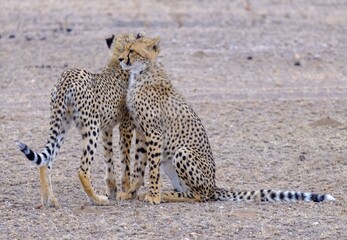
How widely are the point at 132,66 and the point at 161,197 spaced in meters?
1.05

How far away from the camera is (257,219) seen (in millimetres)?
7730

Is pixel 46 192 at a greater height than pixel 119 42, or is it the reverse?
pixel 119 42

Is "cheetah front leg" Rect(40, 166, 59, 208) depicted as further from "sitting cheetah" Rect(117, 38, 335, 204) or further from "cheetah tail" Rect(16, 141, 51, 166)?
"sitting cheetah" Rect(117, 38, 335, 204)

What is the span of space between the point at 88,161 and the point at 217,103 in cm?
520

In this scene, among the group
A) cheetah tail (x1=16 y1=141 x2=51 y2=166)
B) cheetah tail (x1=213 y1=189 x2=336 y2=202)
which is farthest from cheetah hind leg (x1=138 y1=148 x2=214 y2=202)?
cheetah tail (x1=16 y1=141 x2=51 y2=166)

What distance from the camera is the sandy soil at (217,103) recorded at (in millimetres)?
7684

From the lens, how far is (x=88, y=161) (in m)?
8.23

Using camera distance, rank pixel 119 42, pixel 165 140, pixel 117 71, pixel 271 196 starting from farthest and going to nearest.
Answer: pixel 119 42 → pixel 117 71 → pixel 165 140 → pixel 271 196

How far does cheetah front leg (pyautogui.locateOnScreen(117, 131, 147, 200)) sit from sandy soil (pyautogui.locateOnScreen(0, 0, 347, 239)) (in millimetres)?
192

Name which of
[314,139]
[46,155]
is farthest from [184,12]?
[46,155]

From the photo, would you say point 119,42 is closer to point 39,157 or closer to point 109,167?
point 109,167

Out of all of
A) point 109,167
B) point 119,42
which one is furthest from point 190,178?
point 119,42

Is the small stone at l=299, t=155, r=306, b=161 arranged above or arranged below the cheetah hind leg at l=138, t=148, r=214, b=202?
below

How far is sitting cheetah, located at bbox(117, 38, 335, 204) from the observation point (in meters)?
8.44
